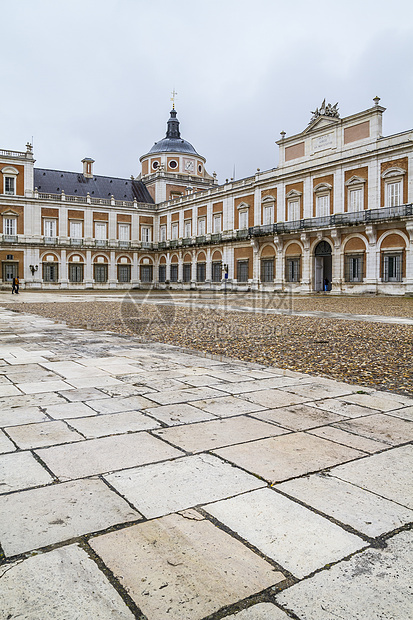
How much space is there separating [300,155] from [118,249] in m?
24.0

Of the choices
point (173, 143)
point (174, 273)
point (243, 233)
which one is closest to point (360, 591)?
point (243, 233)

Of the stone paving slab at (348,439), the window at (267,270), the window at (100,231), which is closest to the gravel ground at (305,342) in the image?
the stone paving slab at (348,439)

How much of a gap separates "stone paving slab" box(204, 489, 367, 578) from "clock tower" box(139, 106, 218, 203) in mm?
51472

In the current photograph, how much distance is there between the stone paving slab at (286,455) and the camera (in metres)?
2.61

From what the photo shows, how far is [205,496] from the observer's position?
228 centimetres

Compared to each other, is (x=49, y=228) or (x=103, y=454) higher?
(x=49, y=228)

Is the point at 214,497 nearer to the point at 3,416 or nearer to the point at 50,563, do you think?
the point at 50,563

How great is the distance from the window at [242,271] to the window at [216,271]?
107 inches

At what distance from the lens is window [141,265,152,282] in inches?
2096

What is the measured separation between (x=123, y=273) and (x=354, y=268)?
2868 cm

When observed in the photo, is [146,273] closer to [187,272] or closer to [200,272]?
[187,272]

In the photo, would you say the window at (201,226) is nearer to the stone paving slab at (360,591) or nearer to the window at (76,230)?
the window at (76,230)

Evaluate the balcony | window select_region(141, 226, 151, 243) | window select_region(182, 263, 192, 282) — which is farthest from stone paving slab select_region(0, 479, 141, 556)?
window select_region(141, 226, 151, 243)

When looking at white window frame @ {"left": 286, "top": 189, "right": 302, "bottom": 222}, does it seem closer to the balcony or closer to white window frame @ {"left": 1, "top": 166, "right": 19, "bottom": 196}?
the balcony
